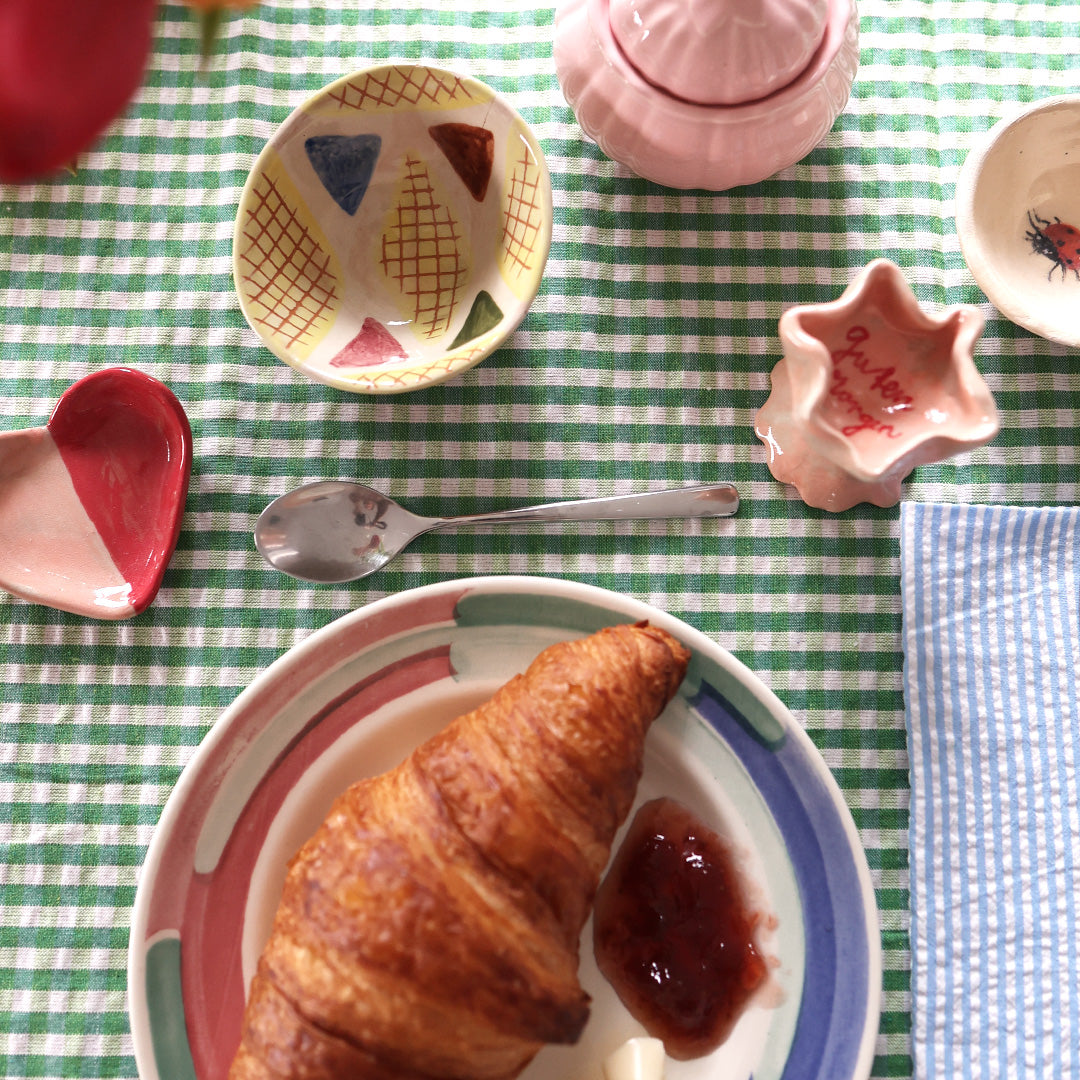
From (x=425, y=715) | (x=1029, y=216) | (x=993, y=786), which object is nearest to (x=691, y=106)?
(x=1029, y=216)

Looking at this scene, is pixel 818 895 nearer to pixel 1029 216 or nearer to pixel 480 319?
pixel 480 319

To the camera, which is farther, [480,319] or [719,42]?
[480,319]

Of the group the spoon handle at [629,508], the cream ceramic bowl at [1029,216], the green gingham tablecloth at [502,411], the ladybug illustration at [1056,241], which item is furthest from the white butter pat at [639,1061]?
the ladybug illustration at [1056,241]

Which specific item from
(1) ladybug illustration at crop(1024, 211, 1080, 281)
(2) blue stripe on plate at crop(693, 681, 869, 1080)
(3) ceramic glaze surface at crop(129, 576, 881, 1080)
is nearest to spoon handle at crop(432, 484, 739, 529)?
(3) ceramic glaze surface at crop(129, 576, 881, 1080)

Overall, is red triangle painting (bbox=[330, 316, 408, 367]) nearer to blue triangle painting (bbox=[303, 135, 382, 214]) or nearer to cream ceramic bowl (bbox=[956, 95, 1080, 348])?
blue triangle painting (bbox=[303, 135, 382, 214])

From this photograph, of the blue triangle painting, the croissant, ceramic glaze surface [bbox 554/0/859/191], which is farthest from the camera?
the blue triangle painting

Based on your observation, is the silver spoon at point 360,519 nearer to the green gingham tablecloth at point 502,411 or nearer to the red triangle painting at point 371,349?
the green gingham tablecloth at point 502,411
